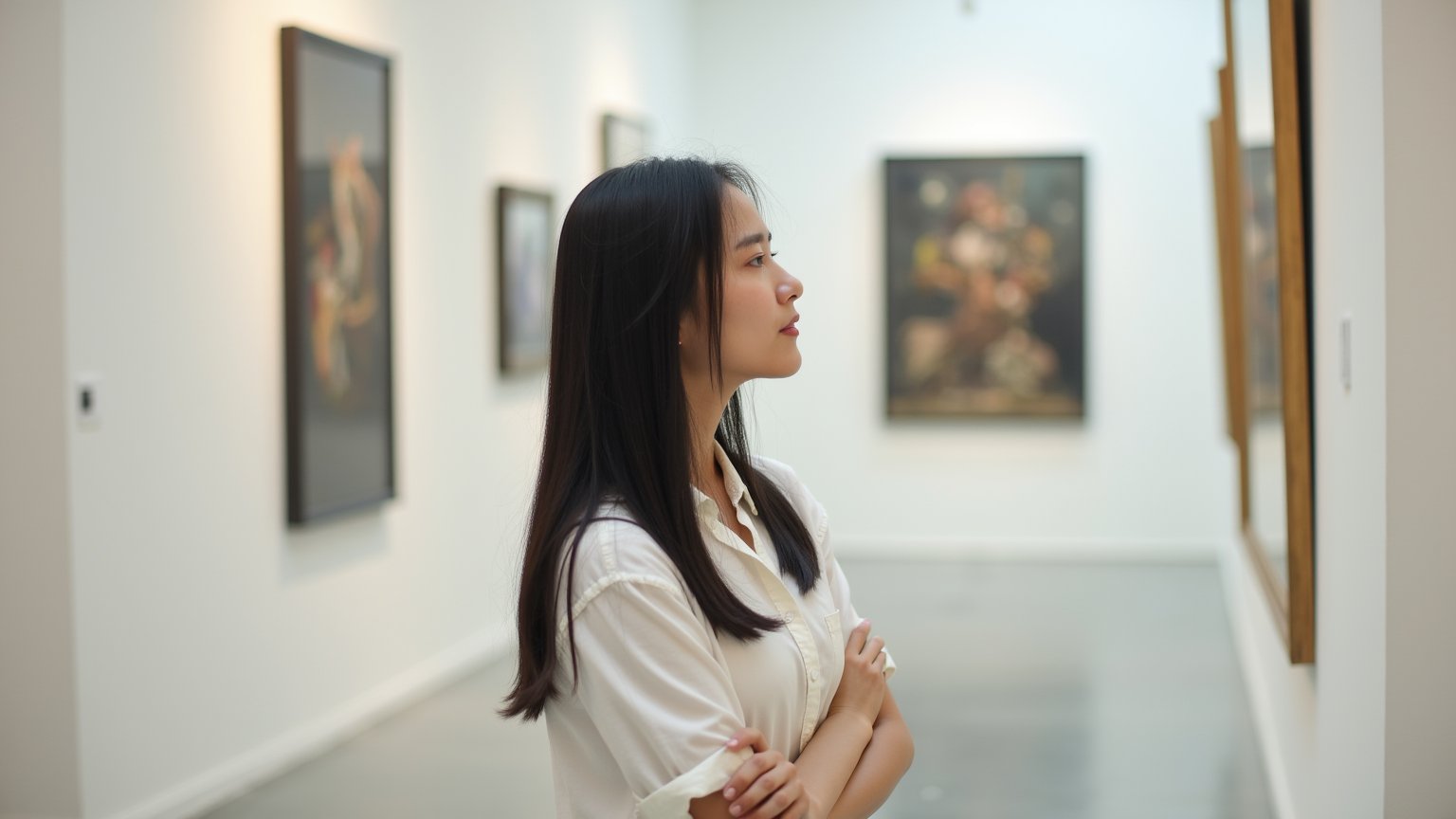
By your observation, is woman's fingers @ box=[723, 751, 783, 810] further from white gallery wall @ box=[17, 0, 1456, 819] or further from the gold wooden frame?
the gold wooden frame

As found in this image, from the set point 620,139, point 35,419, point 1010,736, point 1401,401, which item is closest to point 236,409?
point 35,419

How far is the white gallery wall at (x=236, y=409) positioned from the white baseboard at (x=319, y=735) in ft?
0.04

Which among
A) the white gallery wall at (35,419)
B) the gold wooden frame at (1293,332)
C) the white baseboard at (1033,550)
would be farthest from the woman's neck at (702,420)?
the white baseboard at (1033,550)

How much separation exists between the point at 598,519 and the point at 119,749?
3942 millimetres

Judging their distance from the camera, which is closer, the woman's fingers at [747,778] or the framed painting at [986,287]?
the woman's fingers at [747,778]

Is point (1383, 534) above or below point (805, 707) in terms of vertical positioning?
above

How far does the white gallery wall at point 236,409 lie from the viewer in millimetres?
5395

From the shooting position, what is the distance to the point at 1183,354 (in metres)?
12.7

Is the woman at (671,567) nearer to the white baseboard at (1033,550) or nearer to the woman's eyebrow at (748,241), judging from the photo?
the woman's eyebrow at (748,241)

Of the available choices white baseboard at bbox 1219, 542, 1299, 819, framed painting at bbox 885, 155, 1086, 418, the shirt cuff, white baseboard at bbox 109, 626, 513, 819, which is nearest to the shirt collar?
the shirt cuff

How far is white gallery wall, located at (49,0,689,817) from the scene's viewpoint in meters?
5.39

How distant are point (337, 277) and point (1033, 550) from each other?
7783 millimetres

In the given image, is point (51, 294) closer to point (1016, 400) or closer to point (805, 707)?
point (805, 707)

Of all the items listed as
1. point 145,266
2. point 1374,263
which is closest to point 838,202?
point 145,266
